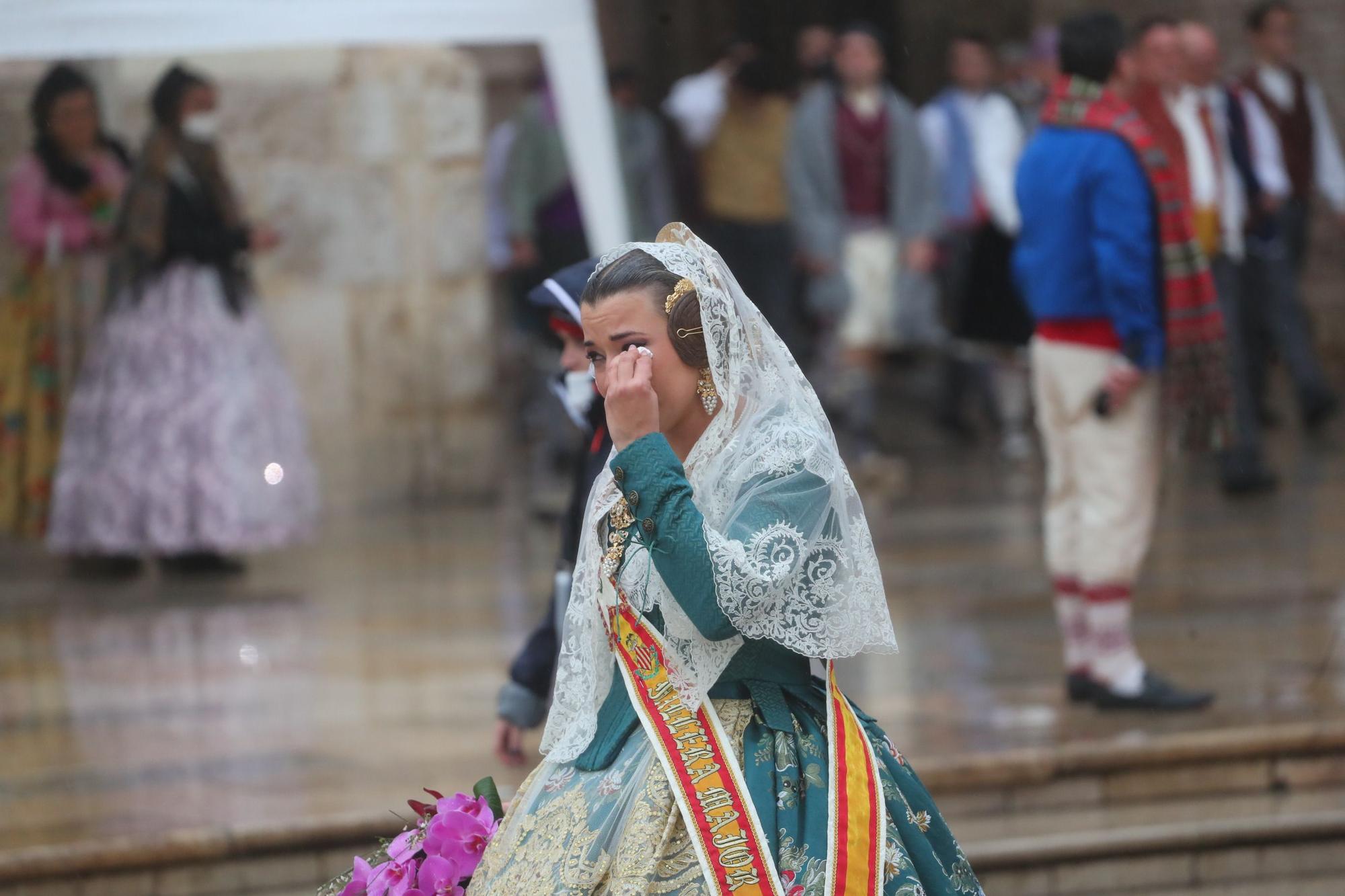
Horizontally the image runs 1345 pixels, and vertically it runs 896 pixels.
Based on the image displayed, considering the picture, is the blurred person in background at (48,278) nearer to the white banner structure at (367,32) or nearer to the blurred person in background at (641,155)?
the white banner structure at (367,32)

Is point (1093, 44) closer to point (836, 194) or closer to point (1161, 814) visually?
point (1161, 814)

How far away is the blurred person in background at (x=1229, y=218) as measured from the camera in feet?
24.6

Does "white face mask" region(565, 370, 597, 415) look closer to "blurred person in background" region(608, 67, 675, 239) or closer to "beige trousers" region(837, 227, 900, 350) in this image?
"blurred person in background" region(608, 67, 675, 239)

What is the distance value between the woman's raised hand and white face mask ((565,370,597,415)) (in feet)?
3.70

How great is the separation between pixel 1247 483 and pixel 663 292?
7066 mm

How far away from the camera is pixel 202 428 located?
837 centimetres

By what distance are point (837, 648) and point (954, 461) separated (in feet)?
26.8

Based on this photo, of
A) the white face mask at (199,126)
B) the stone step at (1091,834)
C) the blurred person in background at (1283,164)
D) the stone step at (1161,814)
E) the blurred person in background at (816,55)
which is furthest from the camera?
the blurred person in background at (816,55)

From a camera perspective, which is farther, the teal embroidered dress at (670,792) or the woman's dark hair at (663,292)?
the woman's dark hair at (663,292)

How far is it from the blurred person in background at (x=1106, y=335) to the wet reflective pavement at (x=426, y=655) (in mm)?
354

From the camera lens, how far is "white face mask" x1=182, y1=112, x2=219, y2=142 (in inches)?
332

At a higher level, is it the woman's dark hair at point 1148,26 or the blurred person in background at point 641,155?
the blurred person in background at point 641,155

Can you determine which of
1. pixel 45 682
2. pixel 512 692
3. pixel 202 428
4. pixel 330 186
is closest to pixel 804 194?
pixel 330 186

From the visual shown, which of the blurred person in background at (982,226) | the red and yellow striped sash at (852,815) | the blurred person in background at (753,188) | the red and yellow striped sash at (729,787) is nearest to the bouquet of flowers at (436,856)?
the red and yellow striped sash at (729,787)
